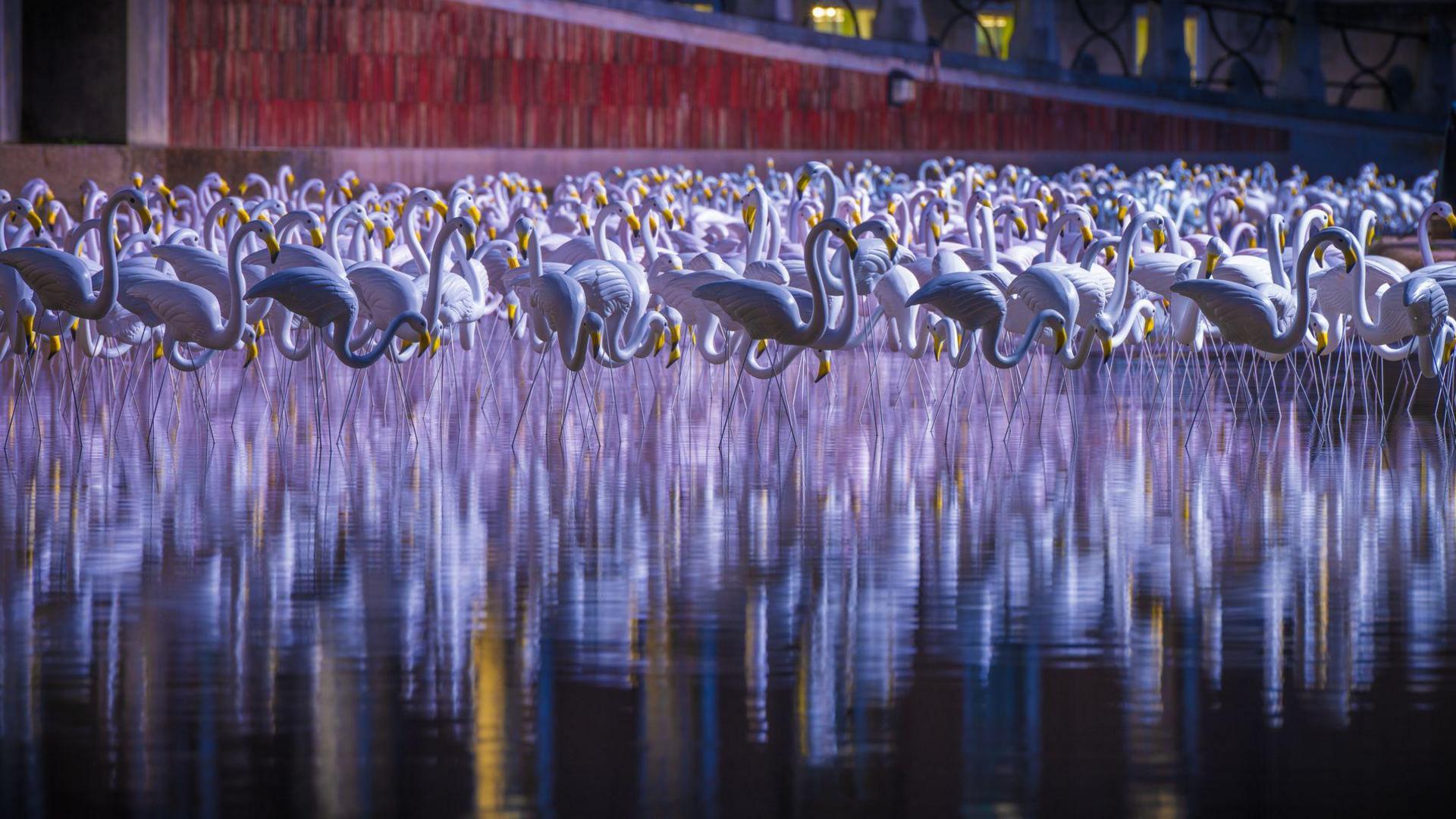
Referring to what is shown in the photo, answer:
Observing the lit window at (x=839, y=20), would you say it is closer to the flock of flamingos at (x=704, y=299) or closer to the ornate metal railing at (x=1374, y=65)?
the ornate metal railing at (x=1374, y=65)

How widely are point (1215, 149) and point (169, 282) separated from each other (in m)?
39.2

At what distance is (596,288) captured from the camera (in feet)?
40.7

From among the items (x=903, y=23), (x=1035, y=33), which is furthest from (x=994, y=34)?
(x=903, y=23)

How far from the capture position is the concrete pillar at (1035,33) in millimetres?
47594

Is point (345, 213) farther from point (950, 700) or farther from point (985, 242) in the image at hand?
point (950, 700)

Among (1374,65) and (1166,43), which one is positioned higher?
(1374,65)

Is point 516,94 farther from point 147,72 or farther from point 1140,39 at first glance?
A: point 1140,39

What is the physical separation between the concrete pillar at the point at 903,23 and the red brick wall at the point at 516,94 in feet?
5.91

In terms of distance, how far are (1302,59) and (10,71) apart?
3417 cm

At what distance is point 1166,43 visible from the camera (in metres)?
51.2

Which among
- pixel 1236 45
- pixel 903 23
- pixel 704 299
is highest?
pixel 1236 45

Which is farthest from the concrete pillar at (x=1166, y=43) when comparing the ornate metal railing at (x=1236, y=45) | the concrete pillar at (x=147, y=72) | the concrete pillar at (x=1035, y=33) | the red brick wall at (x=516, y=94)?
the concrete pillar at (x=147, y=72)

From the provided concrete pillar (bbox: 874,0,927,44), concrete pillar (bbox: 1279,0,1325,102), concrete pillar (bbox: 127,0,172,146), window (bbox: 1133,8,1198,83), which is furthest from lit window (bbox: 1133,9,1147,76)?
concrete pillar (bbox: 127,0,172,146)

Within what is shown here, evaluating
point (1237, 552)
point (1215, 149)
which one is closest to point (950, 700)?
point (1237, 552)
